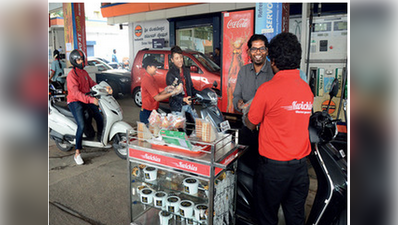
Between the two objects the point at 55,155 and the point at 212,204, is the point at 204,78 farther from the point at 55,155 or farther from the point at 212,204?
the point at 212,204

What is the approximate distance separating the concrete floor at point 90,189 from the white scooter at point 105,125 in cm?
22

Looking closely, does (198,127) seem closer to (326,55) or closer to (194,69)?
(326,55)

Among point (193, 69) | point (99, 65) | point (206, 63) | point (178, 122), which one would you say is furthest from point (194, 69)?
point (99, 65)

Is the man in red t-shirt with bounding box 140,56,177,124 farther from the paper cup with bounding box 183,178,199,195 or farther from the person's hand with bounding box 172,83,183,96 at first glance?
the paper cup with bounding box 183,178,199,195

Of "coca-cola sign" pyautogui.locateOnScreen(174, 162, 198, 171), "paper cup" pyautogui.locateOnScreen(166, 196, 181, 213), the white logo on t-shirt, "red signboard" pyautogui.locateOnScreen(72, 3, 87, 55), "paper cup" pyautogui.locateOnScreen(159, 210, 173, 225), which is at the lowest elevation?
"paper cup" pyautogui.locateOnScreen(159, 210, 173, 225)

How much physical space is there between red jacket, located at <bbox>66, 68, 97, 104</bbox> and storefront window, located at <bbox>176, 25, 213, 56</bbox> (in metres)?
7.24

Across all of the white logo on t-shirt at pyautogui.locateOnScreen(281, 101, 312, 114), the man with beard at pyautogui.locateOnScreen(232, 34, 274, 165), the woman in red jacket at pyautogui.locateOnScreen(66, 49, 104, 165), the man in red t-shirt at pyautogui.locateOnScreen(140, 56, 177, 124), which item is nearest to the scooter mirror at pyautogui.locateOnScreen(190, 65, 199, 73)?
the woman in red jacket at pyautogui.locateOnScreen(66, 49, 104, 165)

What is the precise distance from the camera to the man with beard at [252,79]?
2.55 m

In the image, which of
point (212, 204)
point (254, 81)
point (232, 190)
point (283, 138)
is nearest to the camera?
point (283, 138)

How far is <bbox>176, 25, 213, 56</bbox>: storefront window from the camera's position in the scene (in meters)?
10.9

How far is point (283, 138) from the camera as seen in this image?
178cm

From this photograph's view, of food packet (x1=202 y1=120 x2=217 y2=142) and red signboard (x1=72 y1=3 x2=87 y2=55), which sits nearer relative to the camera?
food packet (x1=202 y1=120 x2=217 y2=142)
